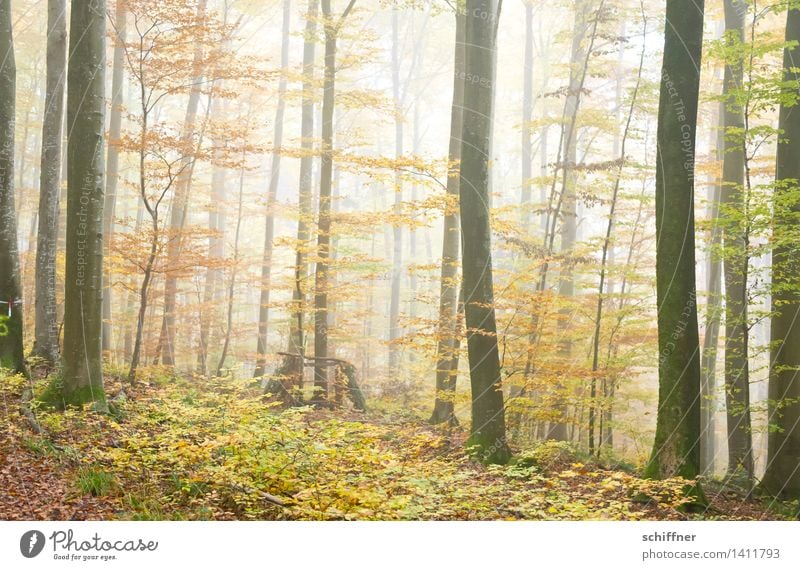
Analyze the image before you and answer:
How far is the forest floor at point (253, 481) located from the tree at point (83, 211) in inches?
17.2

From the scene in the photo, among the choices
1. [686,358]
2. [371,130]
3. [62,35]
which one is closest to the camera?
[686,358]

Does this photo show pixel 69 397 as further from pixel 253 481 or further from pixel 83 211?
pixel 253 481

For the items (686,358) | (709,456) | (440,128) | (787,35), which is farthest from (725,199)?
(440,128)

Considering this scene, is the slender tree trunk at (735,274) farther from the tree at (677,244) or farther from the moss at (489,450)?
the moss at (489,450)

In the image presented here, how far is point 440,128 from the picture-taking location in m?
17.5

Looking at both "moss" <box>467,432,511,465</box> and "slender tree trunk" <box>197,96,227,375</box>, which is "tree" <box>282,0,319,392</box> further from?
"moss" <box>467,432,511,465</box>

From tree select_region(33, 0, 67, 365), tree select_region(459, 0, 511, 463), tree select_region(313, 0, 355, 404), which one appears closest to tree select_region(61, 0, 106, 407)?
tree select_region(33, 0, 67, 365)

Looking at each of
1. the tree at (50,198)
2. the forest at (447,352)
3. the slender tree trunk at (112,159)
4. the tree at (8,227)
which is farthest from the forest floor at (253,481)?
the slender tree trunk at (112,159)

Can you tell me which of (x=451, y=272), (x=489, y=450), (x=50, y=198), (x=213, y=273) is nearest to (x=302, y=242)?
(x=451, y=272)

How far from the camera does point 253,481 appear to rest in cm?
417

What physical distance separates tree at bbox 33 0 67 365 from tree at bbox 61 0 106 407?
77.3 inches

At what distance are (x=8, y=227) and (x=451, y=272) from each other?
5.40m
